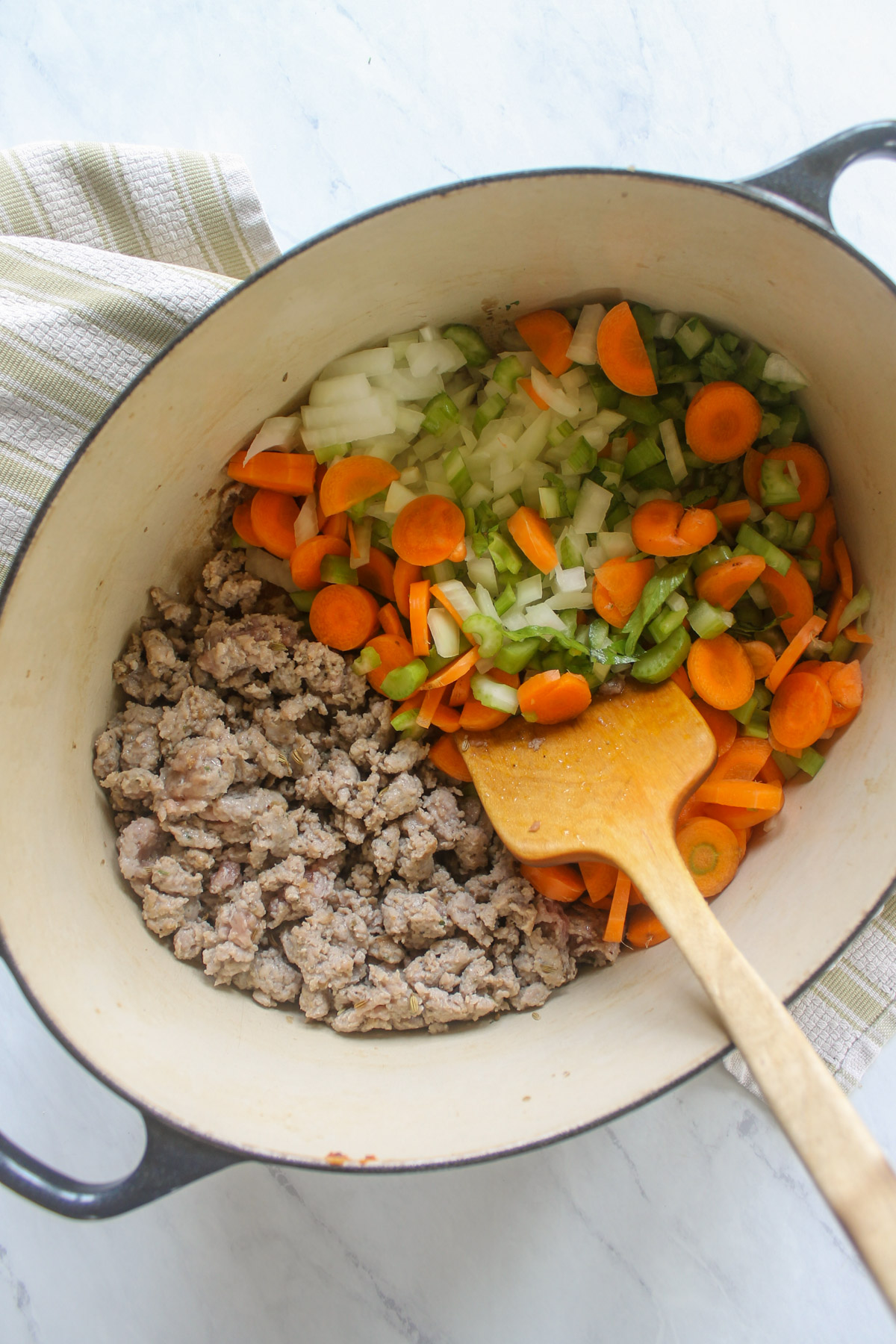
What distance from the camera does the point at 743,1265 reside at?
1890 millimetres

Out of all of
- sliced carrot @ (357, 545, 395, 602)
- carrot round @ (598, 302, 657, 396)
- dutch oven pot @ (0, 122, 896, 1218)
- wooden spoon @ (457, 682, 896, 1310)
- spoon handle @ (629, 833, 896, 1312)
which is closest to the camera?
spoon handle @ (629, 833, 896, 1312)

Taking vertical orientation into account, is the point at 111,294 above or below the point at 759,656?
below

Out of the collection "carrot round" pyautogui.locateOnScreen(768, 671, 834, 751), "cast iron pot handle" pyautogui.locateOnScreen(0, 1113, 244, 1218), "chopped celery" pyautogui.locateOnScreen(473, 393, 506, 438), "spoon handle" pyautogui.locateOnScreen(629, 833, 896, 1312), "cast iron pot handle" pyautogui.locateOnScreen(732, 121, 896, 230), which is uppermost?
"cast iron pot handle" pyautogui.locateOnScreen(732, 121, 896, 230)

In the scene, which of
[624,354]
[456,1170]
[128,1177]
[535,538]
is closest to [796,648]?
[535,538]

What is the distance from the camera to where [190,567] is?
1767 millimetres

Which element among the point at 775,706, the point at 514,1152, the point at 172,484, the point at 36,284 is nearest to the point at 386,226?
the point at 172,484

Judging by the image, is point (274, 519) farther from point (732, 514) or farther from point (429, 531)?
point (732, 514)

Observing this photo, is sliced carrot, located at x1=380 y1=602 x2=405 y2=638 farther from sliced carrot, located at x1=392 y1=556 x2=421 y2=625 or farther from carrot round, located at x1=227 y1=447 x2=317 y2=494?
carrot round, located at x1=227 y1=447 x2=317 y2=494

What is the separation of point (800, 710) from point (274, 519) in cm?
110

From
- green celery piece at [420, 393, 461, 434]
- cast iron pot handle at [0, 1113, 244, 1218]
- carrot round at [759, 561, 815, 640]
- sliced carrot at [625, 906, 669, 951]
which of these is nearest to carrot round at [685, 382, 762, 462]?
carrot round at [759, 561, 815, 640]

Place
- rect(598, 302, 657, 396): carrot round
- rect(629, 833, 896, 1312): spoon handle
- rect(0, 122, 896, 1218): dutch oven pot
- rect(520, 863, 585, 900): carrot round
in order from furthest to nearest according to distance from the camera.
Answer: rect(520, 863, 585, 900): carrot round < rect(598, 302, 657, 396): carrot round < rect(0, 122, 896, 1218): dutch oven pot < rect(629, 833, 896, 1312): spoon handle

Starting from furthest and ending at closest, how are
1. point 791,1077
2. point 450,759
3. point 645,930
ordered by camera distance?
point 450,759, point 645,930, point 791,1077

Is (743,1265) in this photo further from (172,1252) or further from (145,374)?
(145,374)

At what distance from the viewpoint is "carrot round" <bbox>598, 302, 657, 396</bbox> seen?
5.28 feet
